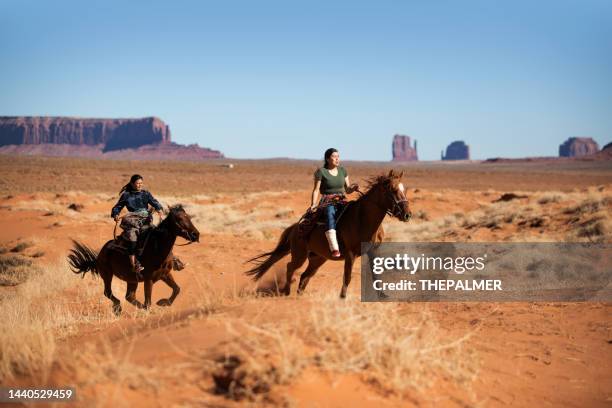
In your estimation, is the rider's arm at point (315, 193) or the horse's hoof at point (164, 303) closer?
the rider's arm at point (315, 193)

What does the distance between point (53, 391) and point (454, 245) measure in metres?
15.3

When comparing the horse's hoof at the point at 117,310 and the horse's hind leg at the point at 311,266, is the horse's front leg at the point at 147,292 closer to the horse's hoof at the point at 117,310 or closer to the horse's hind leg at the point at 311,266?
the horse's hoof at the point at 117,310

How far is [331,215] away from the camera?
8727mm

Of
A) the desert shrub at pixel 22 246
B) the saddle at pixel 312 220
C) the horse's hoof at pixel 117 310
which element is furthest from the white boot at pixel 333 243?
the desert shrub at pixel 22 246

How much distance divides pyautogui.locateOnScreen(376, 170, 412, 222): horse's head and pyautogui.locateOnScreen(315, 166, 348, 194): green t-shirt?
90 centimetres

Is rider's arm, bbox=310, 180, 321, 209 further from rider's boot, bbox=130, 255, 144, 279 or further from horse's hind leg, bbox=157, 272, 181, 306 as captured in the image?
rider's boot, bbox=130, 255, 144, 279

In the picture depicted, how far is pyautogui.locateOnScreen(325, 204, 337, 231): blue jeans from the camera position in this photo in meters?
8.66

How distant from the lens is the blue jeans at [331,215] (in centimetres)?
866

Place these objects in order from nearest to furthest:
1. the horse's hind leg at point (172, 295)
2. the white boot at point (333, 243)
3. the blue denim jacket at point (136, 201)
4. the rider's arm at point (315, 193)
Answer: the white boot at point (333, 243) < the rider's arm at point (315, 193) < the horse's hind leg at point (172, 295) < the blue denim jacket at point (136, 201)

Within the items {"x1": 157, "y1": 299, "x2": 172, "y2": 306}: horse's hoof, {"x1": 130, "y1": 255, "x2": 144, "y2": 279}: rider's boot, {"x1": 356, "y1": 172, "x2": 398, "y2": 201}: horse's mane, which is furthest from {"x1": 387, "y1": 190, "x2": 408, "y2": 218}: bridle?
{"x1": 130, "y1": 255, "x2": 144, "y2": 279}: rider's boot

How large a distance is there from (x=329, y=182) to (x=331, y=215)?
67 centimetres

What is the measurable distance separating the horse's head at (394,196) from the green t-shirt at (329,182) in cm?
90

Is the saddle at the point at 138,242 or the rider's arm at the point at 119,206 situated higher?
the rider's arm at the point at 119,206

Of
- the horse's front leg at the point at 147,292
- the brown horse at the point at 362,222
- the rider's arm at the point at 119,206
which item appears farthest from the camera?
the rider's arm at the point at 119,206
